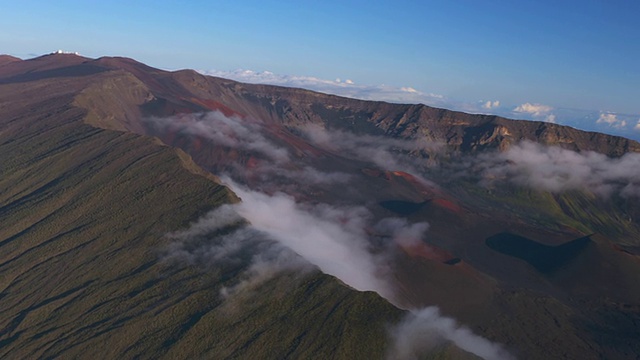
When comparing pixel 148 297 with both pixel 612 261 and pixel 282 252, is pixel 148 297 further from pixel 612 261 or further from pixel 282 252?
pixel 612 261

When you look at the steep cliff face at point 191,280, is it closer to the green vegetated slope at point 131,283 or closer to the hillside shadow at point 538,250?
the green vegetated slope at point 131,283

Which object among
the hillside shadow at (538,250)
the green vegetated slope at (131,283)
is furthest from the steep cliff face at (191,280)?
the hillside shadow at (538,250)

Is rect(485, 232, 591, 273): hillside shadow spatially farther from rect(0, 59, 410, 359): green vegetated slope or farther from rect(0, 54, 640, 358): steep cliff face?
rect(0, 59, 410, 359): green vegetated slope

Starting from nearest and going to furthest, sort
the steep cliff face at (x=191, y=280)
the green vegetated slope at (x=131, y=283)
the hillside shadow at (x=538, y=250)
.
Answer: the green vegetated slope at (x=131, y=283) < the steep cliff face at (x=191, y=280) < the hillside shadow at (x=538, y=250)

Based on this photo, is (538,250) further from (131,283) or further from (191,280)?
(131,283)

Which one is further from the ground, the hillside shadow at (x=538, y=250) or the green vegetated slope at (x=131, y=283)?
the green vegetated slope at (x=131, y=283)

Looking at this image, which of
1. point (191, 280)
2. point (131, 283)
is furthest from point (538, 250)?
point (131, 283)

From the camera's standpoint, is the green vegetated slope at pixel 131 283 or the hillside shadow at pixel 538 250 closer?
the green vegetated slope at pixel 131 283

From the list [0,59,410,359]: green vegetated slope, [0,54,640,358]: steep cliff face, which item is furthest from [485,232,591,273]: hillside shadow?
[0,59,410,359]: green vegetated slope

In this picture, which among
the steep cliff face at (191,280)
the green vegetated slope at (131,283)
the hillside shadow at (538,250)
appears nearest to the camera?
the green vegetated slope at (131,283)
